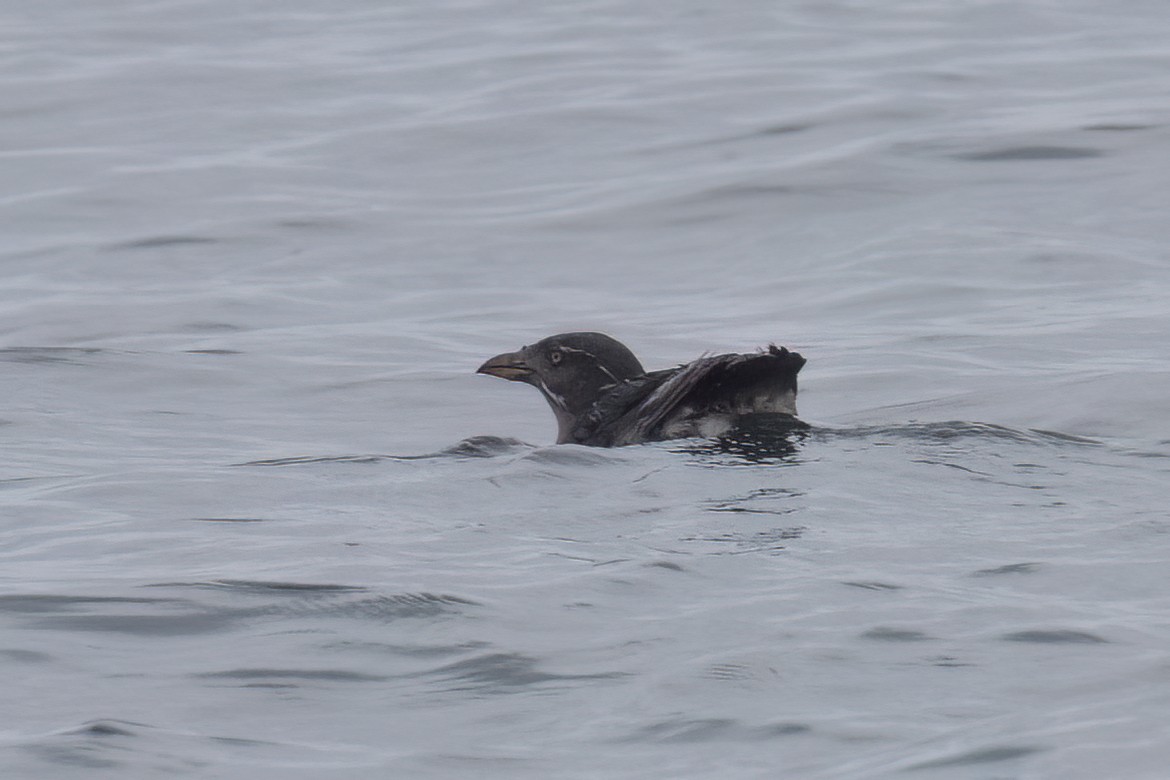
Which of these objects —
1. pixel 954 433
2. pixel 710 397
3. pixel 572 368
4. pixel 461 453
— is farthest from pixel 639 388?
pixel 954 433

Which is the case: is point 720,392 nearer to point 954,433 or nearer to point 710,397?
point 710,397

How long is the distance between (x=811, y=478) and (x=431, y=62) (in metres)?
18.0

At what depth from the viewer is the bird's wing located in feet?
28.5

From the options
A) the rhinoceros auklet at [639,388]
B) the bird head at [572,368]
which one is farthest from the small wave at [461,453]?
the bird head at [572,368]

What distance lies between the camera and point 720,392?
29.1ft

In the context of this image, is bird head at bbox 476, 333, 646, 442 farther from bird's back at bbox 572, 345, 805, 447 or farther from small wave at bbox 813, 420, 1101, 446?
small wave at bbox 813, 420, 1101, 446

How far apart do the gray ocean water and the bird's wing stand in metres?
A: 0.19

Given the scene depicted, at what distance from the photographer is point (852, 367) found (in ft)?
40.6

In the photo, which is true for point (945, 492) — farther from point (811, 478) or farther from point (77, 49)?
point (77, 49)

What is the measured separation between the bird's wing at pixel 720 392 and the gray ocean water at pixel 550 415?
0.19m

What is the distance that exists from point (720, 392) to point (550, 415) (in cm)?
332

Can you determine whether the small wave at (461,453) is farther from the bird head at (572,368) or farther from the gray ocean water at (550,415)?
the bird head at (572,368)

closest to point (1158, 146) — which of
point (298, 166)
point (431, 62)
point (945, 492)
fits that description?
point (298, 166)

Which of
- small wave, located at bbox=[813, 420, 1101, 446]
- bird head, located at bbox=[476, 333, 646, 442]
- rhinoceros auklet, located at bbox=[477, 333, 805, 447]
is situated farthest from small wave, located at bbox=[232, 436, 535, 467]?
small wave, located at bbox=[813, 420, 1101, 446]
